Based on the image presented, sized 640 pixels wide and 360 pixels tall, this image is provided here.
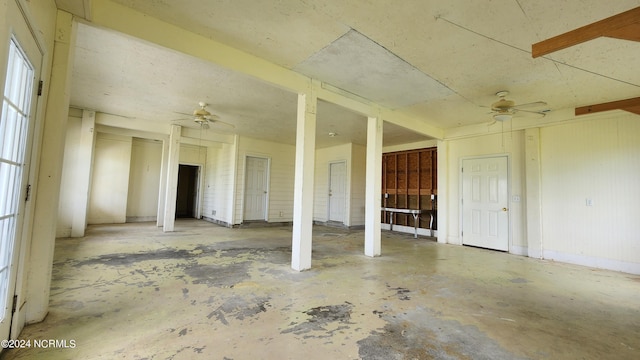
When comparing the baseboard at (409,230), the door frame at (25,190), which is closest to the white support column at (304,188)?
the door frame at (25,190)

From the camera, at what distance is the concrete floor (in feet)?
6.08

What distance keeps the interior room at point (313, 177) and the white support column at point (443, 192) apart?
5 centimetres

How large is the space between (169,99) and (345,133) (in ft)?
14.2

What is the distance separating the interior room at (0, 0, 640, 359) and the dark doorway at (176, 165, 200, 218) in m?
4.29

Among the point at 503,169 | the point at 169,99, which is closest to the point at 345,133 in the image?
the point at 503,169

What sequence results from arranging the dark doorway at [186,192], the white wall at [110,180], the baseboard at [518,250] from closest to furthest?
the baseboard at [518,250]
the white wall at [110,180]
the dark doorway at [186,192]

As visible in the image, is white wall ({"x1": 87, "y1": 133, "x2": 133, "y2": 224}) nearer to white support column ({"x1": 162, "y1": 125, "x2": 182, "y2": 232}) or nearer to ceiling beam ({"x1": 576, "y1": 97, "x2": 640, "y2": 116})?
white support column ({"x1": 162, "y1": 125, "x2": 182, "y2": 232})

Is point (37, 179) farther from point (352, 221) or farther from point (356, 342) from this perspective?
point (352, 221)

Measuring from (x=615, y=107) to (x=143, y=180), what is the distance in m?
11.9

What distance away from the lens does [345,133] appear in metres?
7.37

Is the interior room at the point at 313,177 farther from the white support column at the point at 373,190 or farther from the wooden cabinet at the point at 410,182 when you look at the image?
the wooden cabinet at the point at 410,182

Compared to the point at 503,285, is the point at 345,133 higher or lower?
higher

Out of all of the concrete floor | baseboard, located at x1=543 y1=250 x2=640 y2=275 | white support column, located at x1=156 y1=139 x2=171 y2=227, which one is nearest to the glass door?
the concrete floor

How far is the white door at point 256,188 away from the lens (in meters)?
8.47
